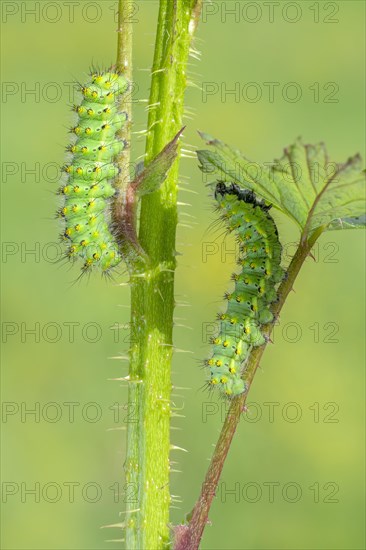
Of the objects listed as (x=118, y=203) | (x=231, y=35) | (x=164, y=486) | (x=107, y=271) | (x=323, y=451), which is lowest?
(x=323, y=451)

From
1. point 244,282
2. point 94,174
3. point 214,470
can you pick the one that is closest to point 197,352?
point 244,282

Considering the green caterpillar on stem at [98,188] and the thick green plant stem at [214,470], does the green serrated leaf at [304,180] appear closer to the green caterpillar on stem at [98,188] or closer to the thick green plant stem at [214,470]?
the thick green plant stem at [214,470]

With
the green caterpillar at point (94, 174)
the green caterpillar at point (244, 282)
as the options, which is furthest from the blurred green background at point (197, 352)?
the green caterpillar at point (94, 174)

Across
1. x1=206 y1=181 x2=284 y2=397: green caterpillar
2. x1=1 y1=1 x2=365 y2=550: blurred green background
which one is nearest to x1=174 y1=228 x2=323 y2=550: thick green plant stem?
Result: x1=206 y1=181 x2=284 y2=397: green caterpillar

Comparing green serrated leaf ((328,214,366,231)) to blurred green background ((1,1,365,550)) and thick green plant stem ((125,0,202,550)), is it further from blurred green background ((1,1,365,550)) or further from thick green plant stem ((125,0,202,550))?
blurred green background ((1,1,365,550))

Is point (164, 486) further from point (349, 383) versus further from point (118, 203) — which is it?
point (349, 383)

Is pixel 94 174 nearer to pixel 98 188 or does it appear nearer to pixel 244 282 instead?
pixel 98 188

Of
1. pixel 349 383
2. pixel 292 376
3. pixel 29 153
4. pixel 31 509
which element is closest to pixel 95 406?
pixel 31 509

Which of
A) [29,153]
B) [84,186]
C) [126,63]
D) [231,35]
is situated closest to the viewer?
[126,63]

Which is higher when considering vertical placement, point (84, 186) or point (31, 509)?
point (84, 186)
